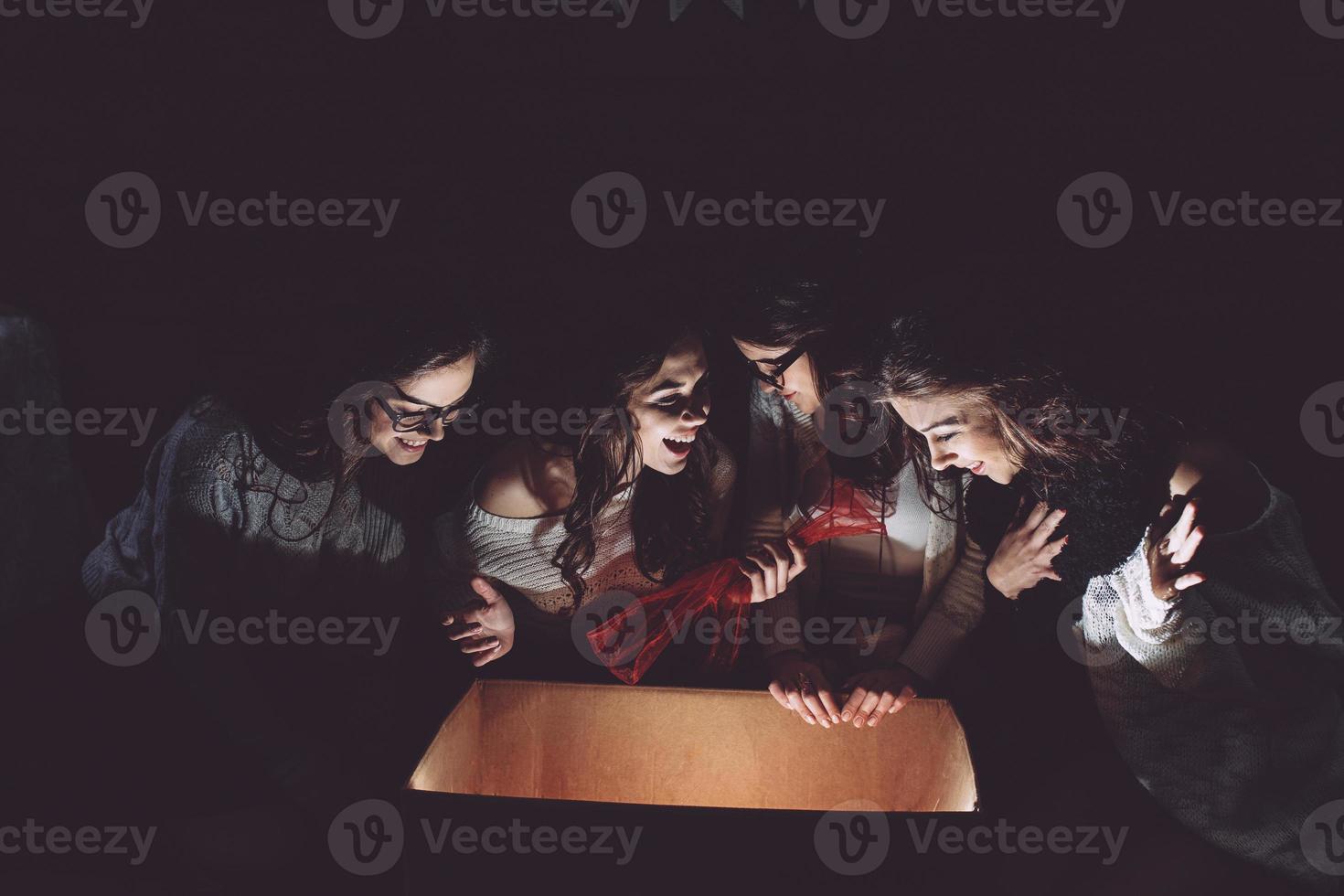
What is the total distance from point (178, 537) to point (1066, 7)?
1.75 m

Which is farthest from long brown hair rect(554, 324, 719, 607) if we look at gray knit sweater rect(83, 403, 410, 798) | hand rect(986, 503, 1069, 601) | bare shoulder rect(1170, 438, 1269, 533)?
bare shoulder rect(1170, 438, 1269, 533)

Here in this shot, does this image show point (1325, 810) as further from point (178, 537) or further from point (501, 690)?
point (178, 537)

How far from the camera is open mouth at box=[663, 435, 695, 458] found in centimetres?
175

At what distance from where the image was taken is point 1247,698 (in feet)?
5.50

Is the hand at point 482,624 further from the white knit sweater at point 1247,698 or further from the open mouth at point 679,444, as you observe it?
the white knit sweater at point 1247,698

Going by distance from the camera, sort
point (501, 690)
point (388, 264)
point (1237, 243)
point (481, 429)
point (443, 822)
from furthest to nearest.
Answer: point (481, 429) < point (1237, 243) < point (388, 264) < point (501, 690) < point (443, 822)

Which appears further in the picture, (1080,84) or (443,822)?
(1080,84)

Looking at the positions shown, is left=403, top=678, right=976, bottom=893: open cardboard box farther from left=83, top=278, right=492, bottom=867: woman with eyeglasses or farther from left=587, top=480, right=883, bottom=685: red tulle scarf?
left=83, top=278, right=492, bottom=867: woman with eyeglasses

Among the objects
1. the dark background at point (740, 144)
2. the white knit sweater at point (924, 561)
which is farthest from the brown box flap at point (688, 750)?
the dark background at point (740, 144)

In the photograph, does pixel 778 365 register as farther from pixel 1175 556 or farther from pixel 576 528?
pixel 1175 556

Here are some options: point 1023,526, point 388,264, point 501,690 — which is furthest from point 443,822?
point 1023,526

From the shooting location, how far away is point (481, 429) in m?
1.89

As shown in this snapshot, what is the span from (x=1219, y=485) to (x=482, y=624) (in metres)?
1.28

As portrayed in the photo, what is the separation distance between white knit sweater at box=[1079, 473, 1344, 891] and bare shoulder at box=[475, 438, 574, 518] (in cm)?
98
